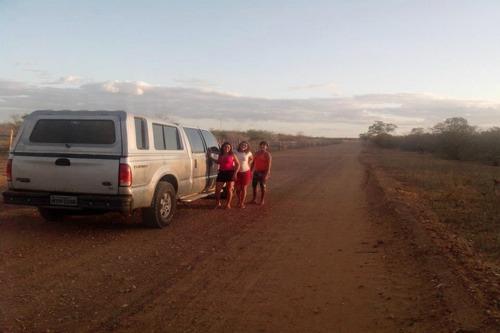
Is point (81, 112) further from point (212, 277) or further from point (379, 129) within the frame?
point (379, 129)

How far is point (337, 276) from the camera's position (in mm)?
5859

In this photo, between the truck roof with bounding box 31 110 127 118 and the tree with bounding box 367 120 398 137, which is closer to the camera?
the truck roof with bounding box 31 110 127 118

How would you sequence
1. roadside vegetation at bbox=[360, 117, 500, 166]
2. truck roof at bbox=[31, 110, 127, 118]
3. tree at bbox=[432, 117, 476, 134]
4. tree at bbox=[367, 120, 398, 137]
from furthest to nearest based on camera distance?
tree at bbox=[367, 120, 398, 137] → tree at bbox=[432, 117, 476, 134] → roadside vegetation at bbox=[360, 117, 500, 166] → truck roof at bbox=[31, 110, 127, 118]

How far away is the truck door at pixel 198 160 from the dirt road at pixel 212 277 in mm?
856

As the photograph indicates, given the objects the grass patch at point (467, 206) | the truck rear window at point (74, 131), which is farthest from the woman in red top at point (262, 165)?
the truck rear window at point (74, 131)

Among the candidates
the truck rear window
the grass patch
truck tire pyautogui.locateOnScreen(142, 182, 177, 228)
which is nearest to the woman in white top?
truck tire pyautogui.locateOnScreen(142, 182, 177, 228)

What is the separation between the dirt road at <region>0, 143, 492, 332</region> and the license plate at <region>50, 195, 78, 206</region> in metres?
0.55

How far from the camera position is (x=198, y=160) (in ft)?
32.8

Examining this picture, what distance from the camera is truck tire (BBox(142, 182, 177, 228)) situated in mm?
8047

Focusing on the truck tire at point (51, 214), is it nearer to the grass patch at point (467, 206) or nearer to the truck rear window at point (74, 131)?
the truck rear window at point (74, 131)

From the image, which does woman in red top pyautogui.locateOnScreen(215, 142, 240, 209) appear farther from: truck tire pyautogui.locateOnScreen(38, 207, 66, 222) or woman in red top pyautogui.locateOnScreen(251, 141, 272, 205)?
truck tire pyautogui.locateOnScreen(38, 207, 66, 222)

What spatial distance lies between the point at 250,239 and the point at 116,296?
307cm

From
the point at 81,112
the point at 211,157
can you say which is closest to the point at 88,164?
the point at 81,112

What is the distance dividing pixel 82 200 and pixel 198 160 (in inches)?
124
